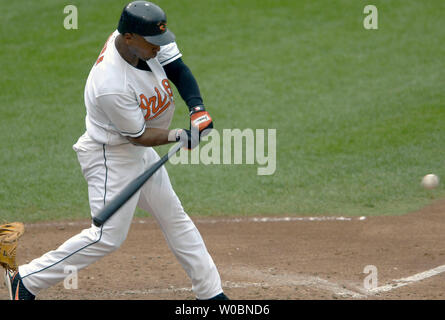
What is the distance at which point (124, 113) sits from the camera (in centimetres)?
387

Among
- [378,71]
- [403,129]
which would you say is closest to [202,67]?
[378,71]

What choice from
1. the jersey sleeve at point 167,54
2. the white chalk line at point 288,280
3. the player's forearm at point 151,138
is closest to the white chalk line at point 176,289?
the white chalk line at point 288,280

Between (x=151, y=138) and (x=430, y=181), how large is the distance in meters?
3.80

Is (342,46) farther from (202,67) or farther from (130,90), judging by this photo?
(130,90)

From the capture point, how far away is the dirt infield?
15.4 feet

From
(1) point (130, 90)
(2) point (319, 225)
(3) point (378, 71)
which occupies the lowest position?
(2) point (319, 225)

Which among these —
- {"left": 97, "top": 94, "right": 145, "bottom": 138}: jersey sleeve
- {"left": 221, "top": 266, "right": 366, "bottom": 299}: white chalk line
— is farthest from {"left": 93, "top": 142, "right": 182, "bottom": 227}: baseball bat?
{"left": 221, "top": 266, "right": 366, "bottom": 299}: white chalk line

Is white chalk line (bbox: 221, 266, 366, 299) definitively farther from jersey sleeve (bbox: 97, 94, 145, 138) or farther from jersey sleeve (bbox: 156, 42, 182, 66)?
jersey sleeve (bbox: 156, 42, 182, 66)

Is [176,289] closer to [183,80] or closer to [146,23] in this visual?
[183,80]

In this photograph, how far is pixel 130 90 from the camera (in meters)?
3.91

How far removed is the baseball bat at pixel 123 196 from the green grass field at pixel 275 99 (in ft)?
9.51

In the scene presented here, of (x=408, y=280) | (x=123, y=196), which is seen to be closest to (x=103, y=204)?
(x=123, y=196)

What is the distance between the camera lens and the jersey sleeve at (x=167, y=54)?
4203 millimetres

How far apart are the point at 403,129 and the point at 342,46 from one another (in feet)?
11.2
